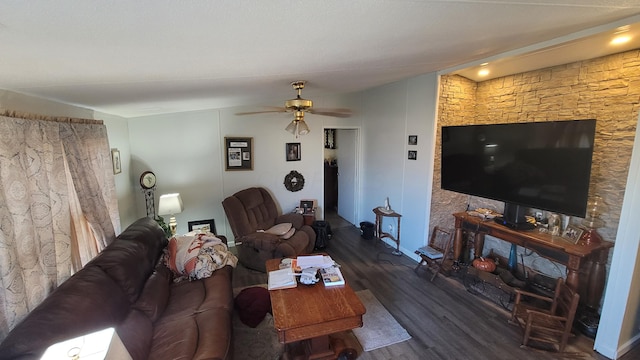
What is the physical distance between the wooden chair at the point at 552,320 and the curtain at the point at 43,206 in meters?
3.57

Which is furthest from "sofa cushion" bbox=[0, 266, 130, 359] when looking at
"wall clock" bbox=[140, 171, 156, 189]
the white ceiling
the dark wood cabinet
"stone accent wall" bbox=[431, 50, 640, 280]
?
the dark wood cabinet

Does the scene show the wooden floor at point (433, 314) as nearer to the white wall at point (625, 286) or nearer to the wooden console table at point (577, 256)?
the white wall at point (625, 286)

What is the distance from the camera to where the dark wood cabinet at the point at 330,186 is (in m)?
6.48

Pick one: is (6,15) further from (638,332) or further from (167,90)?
(638,332)

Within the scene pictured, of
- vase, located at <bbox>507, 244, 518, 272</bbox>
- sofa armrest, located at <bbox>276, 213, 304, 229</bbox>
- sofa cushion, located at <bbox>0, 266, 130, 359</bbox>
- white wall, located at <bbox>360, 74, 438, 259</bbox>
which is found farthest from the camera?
sofa armrest, located at <bbox>276, 213, 304, 229</bbox>

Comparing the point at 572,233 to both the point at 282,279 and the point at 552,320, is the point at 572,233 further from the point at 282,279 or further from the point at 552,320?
the point at 282,279

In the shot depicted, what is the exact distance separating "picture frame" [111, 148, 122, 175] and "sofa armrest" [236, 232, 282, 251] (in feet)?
5.59

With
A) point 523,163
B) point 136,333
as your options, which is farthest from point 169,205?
point 523,163

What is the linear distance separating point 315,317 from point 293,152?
128 inches

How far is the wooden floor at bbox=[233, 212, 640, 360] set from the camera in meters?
2.33

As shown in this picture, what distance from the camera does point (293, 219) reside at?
452cm

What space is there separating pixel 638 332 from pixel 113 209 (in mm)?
4959

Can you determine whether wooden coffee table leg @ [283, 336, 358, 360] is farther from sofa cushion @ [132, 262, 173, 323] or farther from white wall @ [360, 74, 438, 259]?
white wall @ [360, 74, 438, 259]

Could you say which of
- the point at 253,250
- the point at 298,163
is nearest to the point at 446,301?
the point at 253,250
